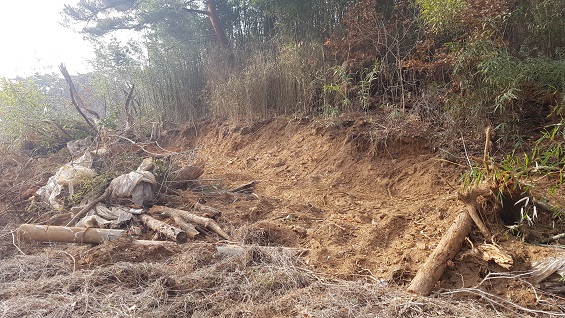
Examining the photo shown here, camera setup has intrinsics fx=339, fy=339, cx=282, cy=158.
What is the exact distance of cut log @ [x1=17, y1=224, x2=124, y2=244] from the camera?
10.2 ft

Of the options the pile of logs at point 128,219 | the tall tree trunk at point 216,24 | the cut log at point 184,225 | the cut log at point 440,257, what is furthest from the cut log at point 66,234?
the tall tree trunk at point 216,24

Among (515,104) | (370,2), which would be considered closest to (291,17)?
(370,2)

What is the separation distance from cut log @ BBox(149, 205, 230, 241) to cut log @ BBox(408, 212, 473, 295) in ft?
5.40

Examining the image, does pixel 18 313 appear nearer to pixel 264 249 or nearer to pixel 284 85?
pixel 264 249

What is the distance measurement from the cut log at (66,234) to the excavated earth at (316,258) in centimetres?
9

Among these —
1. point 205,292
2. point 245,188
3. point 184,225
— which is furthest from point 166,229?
point 245,188

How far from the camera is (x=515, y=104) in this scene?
3.68 meters

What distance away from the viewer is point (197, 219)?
338 cm

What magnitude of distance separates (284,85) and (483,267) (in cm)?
519

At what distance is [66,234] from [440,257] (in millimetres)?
3157

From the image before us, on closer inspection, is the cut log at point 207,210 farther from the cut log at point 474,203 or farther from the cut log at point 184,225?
the cut log at point 474,203

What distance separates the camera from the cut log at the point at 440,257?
1979 millimetres

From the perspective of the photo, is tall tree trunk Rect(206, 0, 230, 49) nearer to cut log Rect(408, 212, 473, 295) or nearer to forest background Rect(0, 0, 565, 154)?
forest background Rect(0, 0, 565, 154)

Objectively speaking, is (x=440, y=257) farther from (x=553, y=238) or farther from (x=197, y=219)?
(x=197, y=219)
